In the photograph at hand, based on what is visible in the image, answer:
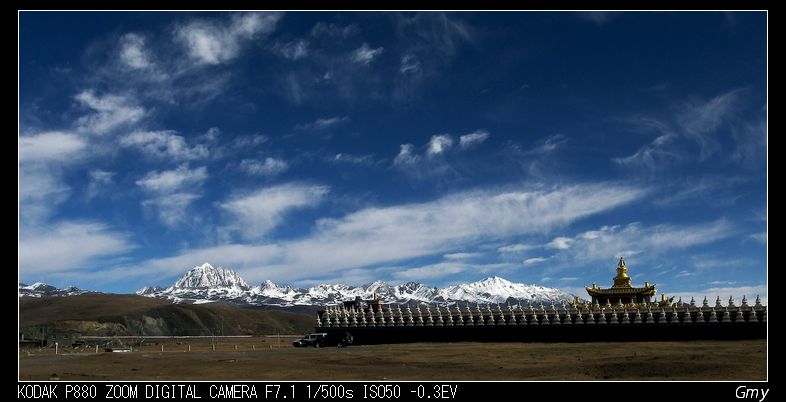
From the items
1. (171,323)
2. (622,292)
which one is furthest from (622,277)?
(171,323)

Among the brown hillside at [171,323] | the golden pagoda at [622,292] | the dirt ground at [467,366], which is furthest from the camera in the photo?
the brown hillside at [171,323]

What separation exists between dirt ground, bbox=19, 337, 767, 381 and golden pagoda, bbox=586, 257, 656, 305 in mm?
22112

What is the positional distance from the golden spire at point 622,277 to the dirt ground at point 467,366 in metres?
24.1

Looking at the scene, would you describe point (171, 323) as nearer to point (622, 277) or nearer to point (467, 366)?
point (622, 277)

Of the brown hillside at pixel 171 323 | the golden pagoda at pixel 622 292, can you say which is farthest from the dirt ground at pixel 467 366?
the brown hillside at pixel 171 323

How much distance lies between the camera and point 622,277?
3100 inches

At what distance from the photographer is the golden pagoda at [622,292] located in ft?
251

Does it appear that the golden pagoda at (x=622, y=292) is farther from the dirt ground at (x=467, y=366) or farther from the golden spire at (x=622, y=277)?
the dirt ground at (x=467, y=366)

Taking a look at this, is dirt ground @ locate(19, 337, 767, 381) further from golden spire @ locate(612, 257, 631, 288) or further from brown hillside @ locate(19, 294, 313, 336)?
brown hillside @ locate(19, 294, 313, 336)

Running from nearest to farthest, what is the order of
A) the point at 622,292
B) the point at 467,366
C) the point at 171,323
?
the point at 467,366 → the point at 622,292 → the point at 171,323

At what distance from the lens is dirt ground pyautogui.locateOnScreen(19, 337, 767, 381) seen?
35.1m

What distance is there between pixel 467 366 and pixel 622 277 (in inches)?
1749

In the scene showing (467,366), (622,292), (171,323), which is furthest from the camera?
(171,323)
